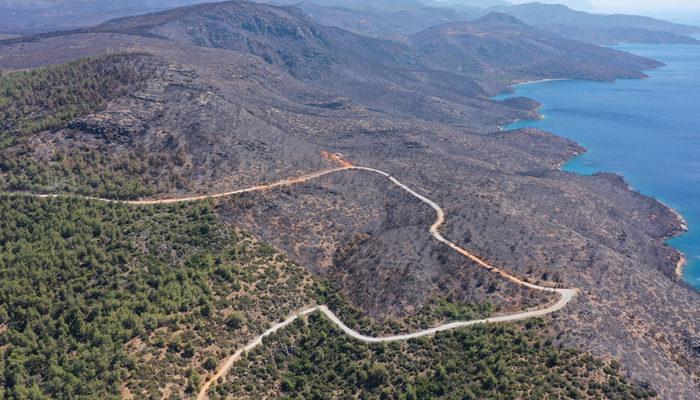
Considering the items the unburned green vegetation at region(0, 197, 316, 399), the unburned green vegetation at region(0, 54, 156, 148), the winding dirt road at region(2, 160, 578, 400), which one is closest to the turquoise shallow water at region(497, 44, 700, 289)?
the winding dirt road at region(2, 160, 578, 400)

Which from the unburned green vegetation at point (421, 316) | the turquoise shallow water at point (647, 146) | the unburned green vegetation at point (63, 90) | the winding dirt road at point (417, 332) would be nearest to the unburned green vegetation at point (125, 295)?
the winding dirt road at point (417, 332)

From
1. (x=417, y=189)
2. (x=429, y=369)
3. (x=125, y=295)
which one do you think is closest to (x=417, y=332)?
(x=429, y=369)

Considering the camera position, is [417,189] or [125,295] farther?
[417,189]

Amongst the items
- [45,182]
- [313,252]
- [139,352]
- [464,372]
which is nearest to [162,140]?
[45,182]

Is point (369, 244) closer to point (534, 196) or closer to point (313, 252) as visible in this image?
point (313, 252)

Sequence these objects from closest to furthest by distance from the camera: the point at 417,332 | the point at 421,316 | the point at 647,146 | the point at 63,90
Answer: the point at 417,332 < the point at 421,316 < the point at 63,90 < the point at 647,146

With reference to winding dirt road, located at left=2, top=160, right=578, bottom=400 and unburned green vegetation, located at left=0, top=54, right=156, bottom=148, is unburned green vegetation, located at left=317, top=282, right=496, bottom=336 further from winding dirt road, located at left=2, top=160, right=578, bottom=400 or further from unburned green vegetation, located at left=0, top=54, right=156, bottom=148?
unburned green vegetation, located at left=0, top=54, right=156, bottom=148

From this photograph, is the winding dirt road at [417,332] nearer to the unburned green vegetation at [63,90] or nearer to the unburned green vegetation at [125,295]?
the unburned green vegetation at [125,295]

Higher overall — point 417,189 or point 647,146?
point 417,189

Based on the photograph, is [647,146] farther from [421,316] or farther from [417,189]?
[421,316]

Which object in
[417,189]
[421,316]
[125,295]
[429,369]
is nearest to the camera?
[429,369]

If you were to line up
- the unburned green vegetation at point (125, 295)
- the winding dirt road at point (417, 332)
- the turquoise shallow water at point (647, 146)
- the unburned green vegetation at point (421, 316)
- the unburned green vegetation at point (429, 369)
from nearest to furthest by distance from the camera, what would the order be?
the unburned green vegetation at point (125, 295)
the unburned green vegetation at point (429, 369)
the winding dirt road at point (417, 332)
the unburned green vegetation at point (421, 316)
the turquoise shallow water at point (647, 146)
